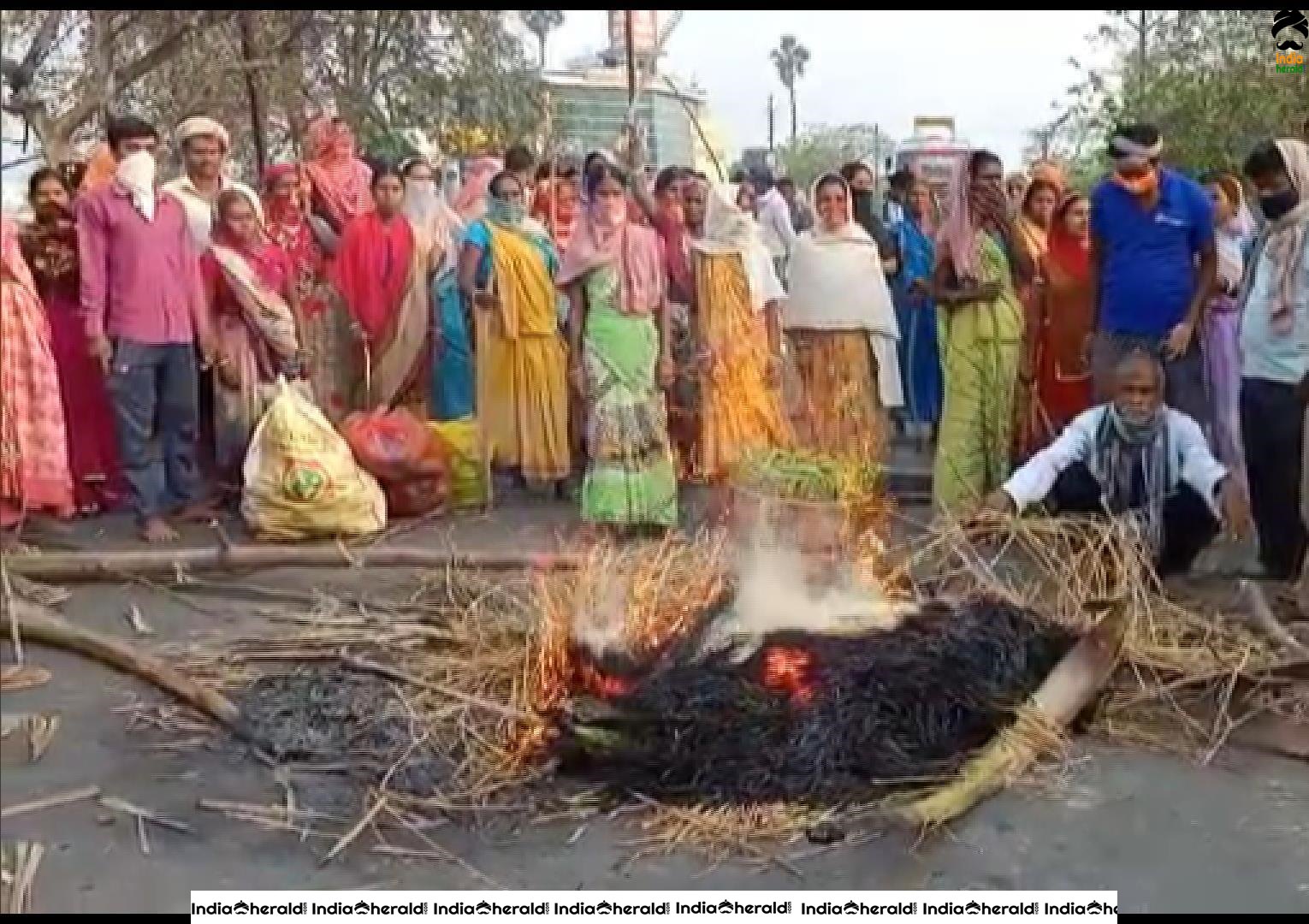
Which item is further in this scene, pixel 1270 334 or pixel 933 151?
pixel 933 151

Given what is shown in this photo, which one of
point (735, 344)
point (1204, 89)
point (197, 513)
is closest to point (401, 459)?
point (197, 513)

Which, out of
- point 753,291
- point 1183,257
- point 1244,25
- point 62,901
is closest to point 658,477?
point 753,291

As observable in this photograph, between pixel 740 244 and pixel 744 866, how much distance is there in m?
4.69

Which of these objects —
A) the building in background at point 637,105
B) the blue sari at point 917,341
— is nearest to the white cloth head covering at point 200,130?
the building in background at point 637,105

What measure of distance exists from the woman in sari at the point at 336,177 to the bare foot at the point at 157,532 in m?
2.29

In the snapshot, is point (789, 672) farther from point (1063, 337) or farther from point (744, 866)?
point (1063, 337)

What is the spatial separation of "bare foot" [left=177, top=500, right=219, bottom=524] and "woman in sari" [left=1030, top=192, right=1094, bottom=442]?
326 cm

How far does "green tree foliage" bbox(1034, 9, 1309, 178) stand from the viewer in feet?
51.0

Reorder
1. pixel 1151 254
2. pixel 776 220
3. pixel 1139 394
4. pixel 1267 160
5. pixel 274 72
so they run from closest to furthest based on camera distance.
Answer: pixel 1139 394, pixel 1267 160, pixel 1151 254, pixel 776 220, pixel 274 72

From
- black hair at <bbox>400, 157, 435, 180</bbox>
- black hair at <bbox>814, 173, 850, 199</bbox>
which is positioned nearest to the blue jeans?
black hair at <bbox>400, 157, 435, 180</bbox>

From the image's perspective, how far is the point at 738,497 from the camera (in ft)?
15.3

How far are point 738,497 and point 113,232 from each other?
282 cm

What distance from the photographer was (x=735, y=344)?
7.66 metres

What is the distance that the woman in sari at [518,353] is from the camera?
763 cm
